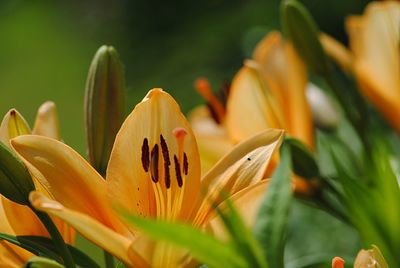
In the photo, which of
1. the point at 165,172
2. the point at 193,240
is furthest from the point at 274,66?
Answer: the point at 193,240

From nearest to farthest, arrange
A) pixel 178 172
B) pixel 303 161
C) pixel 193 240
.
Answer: pixel 193 240, pixel 178 172, pixel 303 161

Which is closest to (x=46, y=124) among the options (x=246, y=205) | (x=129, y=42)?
(x=246, y=205)

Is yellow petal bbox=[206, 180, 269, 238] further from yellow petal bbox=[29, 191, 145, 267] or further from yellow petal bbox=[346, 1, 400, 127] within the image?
yellow petal bbox=[346, 1, 400, 127]

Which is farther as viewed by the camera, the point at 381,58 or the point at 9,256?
the point at 381,58

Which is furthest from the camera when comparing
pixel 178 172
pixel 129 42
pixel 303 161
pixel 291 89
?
pixel 129 42

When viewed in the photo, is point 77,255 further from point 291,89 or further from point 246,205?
point 291,89

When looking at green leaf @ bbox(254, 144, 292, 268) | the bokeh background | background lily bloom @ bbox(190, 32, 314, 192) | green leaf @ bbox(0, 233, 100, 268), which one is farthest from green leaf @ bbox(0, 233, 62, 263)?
the bokeh background
